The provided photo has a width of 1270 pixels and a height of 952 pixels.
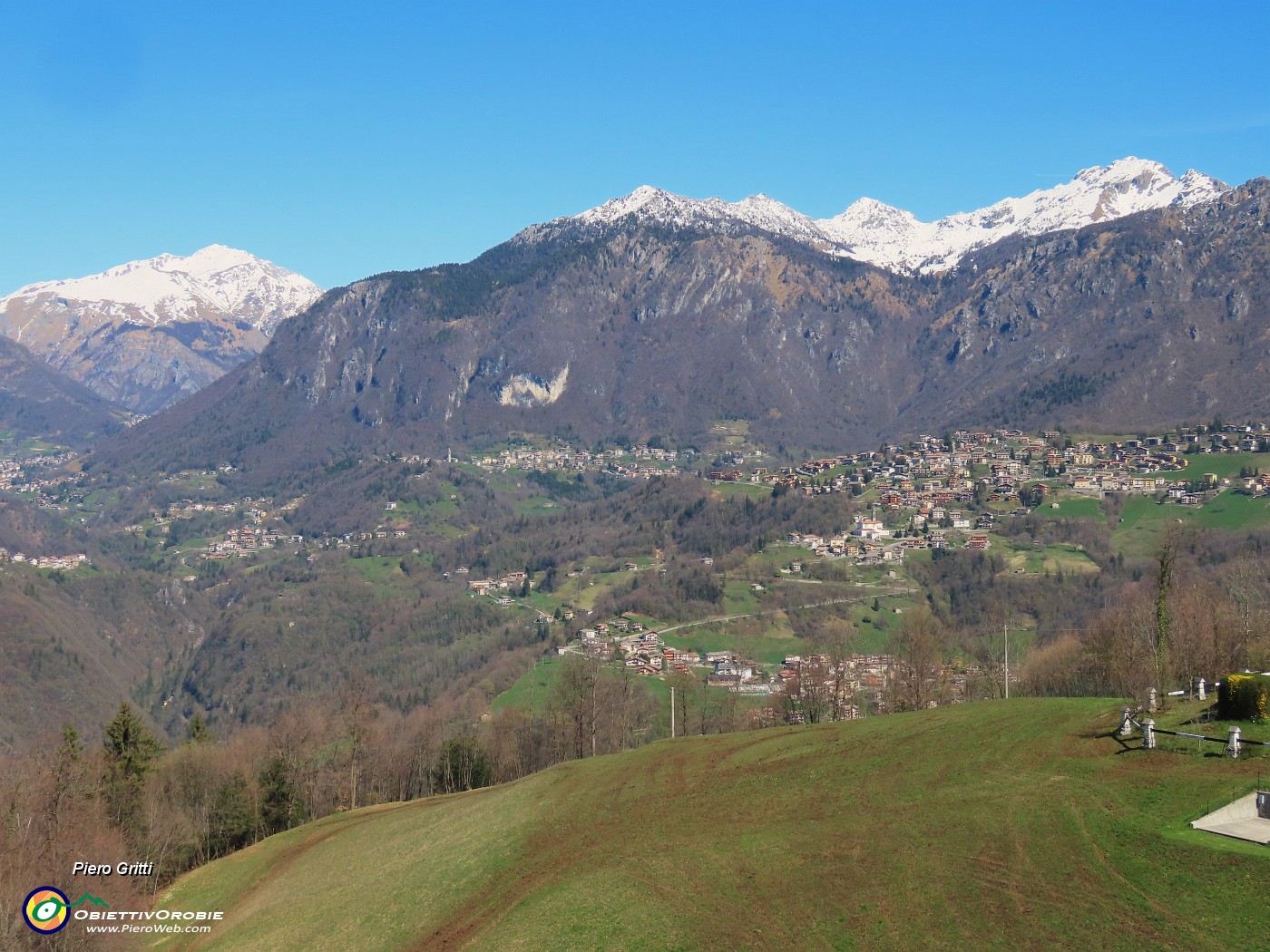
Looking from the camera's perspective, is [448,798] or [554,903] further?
[448,798]

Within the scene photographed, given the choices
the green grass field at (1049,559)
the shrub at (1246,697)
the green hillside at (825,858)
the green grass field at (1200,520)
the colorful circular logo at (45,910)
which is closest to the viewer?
the green hillside at (825,858)

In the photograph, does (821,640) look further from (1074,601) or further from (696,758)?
(696,758)

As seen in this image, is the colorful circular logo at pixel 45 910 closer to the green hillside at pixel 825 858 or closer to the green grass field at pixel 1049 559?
the green hillside at pixel 825 858

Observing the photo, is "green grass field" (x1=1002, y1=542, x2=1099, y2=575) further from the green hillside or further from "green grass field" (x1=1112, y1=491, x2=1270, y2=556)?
the green hillside

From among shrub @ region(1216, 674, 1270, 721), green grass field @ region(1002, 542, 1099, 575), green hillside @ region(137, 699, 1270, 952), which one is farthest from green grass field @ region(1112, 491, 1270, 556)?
green hillside @ region(137, 699, 1270, 952)

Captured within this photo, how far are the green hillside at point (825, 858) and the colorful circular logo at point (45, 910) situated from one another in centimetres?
590

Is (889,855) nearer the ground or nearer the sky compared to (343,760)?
nearer the sky

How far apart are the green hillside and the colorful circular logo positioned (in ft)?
19.4

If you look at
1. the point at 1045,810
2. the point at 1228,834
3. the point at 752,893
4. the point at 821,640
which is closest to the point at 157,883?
the point at 752,893

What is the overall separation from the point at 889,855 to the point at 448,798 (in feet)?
120

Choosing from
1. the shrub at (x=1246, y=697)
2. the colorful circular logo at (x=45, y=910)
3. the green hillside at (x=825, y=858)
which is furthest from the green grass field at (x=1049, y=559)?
the colorful circular logo at (x=45, y=910)

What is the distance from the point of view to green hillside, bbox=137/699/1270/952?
29.3 metres

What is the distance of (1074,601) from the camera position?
15800 cm

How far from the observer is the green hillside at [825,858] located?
29.3 meters
